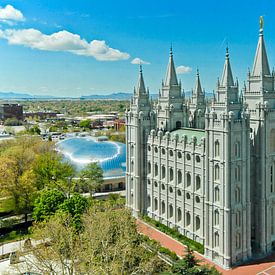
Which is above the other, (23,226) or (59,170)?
(59,170)

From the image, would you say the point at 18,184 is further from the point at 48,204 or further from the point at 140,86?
the point at 140,86

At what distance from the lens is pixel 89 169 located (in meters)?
72.6

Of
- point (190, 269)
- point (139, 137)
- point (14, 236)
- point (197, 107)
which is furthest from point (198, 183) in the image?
point (14, 236)

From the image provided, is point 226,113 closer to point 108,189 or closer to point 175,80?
point 175,80

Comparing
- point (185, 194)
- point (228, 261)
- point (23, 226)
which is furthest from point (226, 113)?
point (23, 226)

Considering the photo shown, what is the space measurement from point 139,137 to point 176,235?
16.9 m

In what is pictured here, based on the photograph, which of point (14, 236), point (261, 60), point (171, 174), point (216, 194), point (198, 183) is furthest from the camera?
point (14, 236)

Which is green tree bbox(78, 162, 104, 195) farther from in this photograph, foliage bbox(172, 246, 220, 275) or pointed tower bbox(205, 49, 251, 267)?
foliage bbox(172, 246, 220, 275)

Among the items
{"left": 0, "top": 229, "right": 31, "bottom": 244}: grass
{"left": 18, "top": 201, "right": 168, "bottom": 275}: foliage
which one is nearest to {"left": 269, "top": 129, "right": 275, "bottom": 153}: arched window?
{"left": 18, "top": 201, "right": 168, "bottom": 275}: foliage

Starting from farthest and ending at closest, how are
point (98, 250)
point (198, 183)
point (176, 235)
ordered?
point (176, 235) < point (198, 183) < point (98, 250)

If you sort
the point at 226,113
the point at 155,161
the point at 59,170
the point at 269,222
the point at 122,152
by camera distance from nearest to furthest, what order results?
the point at 226,113 → the point at 269,222 → the point at 155,161 → the point at 59,170 → the point at 122,152

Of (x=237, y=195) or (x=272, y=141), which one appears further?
(x=272, y=141)

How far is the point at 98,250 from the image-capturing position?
35.2 metres

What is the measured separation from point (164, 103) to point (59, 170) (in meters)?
24.9
